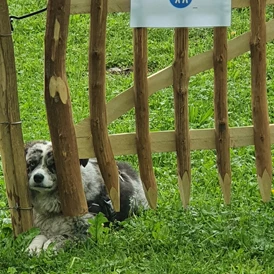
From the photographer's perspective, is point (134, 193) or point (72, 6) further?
point (134, 193)

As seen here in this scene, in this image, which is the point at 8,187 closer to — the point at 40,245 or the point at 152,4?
the point at 40,245

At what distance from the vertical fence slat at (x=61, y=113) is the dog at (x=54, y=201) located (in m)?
0.19

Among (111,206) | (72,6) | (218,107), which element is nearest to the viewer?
(72,6)

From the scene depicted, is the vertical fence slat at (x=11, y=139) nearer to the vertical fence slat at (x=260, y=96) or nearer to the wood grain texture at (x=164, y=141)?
the wood grain texture at (x=164, y=141)

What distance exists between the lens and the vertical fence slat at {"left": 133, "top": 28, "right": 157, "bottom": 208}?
475 centimetres

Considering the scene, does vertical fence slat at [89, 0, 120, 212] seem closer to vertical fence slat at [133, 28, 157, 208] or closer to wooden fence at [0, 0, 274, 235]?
wooden fence at [0, 0, 274, 235]

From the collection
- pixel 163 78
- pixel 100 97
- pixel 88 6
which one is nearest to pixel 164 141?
pixel 163 78

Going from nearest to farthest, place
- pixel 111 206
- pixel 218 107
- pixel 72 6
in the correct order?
pixel 72 6 → pixel 218 107 → pixel 111 206

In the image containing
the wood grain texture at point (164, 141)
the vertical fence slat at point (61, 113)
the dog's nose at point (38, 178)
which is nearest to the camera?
the vertical fence slat at point (61, 113)

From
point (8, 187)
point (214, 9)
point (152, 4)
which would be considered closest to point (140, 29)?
point (152, 4)

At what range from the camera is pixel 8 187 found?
16.6 ft

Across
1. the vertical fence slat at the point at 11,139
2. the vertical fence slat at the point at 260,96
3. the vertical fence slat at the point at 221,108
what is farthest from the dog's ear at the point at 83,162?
the vertical fence slat at the point at 260,96

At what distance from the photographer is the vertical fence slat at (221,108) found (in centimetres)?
483

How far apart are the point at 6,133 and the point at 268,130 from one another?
5.49ft
